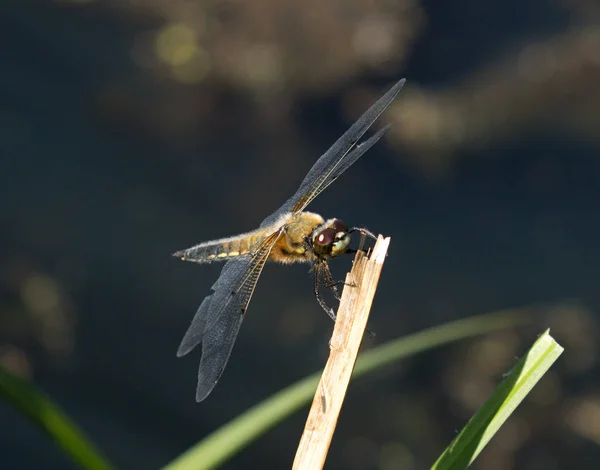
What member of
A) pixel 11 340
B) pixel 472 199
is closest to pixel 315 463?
pixel 11 340

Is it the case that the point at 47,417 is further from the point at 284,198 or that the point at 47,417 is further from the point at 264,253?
the point at 284,198

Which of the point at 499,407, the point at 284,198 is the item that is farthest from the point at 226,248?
the point at 284,198

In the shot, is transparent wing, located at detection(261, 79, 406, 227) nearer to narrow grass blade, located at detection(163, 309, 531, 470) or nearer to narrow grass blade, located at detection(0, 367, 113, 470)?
narrow grass blade, located at detection(163, 309, 531, 470)

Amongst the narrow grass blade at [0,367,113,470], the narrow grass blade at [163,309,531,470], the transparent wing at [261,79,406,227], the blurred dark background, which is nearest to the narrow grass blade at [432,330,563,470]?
the narrow grass blade at [163,309,531,470]

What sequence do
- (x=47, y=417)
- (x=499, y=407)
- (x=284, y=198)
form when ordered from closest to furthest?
(x=499, y=407) < (x=47, y=417) < (x=284, y=198)

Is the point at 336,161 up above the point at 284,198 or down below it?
below

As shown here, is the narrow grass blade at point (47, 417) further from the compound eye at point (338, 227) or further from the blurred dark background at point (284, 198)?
the blurred dark background at point (284, 198)
